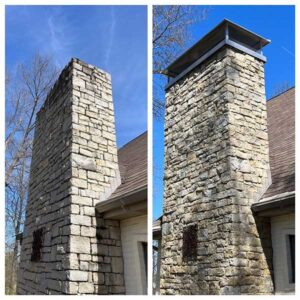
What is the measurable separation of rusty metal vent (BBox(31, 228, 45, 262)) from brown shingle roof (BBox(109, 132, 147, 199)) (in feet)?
2.86

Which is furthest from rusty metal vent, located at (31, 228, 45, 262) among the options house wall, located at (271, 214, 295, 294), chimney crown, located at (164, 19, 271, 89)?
chimney crown, located at (164, 19, 271, 89)

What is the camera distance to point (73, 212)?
3.00 metres

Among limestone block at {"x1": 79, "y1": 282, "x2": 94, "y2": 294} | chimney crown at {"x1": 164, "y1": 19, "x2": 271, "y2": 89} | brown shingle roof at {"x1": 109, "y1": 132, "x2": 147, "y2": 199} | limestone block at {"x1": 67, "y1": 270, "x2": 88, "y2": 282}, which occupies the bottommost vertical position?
limestone block at {"x1": 79, "y1": 282, "x2": 94, "y2": 294}

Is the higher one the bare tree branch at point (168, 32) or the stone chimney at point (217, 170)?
the bare tree branch at point (168, 32)

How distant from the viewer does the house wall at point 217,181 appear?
332 cm

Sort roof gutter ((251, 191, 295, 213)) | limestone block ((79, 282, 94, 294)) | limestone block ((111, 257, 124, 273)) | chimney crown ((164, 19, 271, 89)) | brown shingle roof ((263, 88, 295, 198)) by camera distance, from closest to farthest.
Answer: limestone block ((79, 282, 94, 294)) → roof gutter ((251, 191, 295, 213)) → limestone block ((111, 257, 124, 273)) → brown shingle roof ((263, 88, 295, 198)) → chimney crown ((164, 19, 271, 89))

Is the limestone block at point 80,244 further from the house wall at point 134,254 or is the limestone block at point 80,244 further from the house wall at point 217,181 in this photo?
the house wall at point 217,181

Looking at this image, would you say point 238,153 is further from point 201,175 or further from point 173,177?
point 173,177

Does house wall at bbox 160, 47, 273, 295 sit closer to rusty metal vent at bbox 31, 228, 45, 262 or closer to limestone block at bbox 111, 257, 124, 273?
limestone block at bbox 111, 257, 124, 273

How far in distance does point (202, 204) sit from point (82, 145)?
1.30 meters

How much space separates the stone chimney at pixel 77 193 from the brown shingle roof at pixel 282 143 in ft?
4.80

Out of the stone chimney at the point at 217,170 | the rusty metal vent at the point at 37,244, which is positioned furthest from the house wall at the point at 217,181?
the rusty metal vent at the point at 37,244

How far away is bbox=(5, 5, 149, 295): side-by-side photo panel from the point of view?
119 inches

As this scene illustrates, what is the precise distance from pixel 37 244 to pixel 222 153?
1.96 metres
